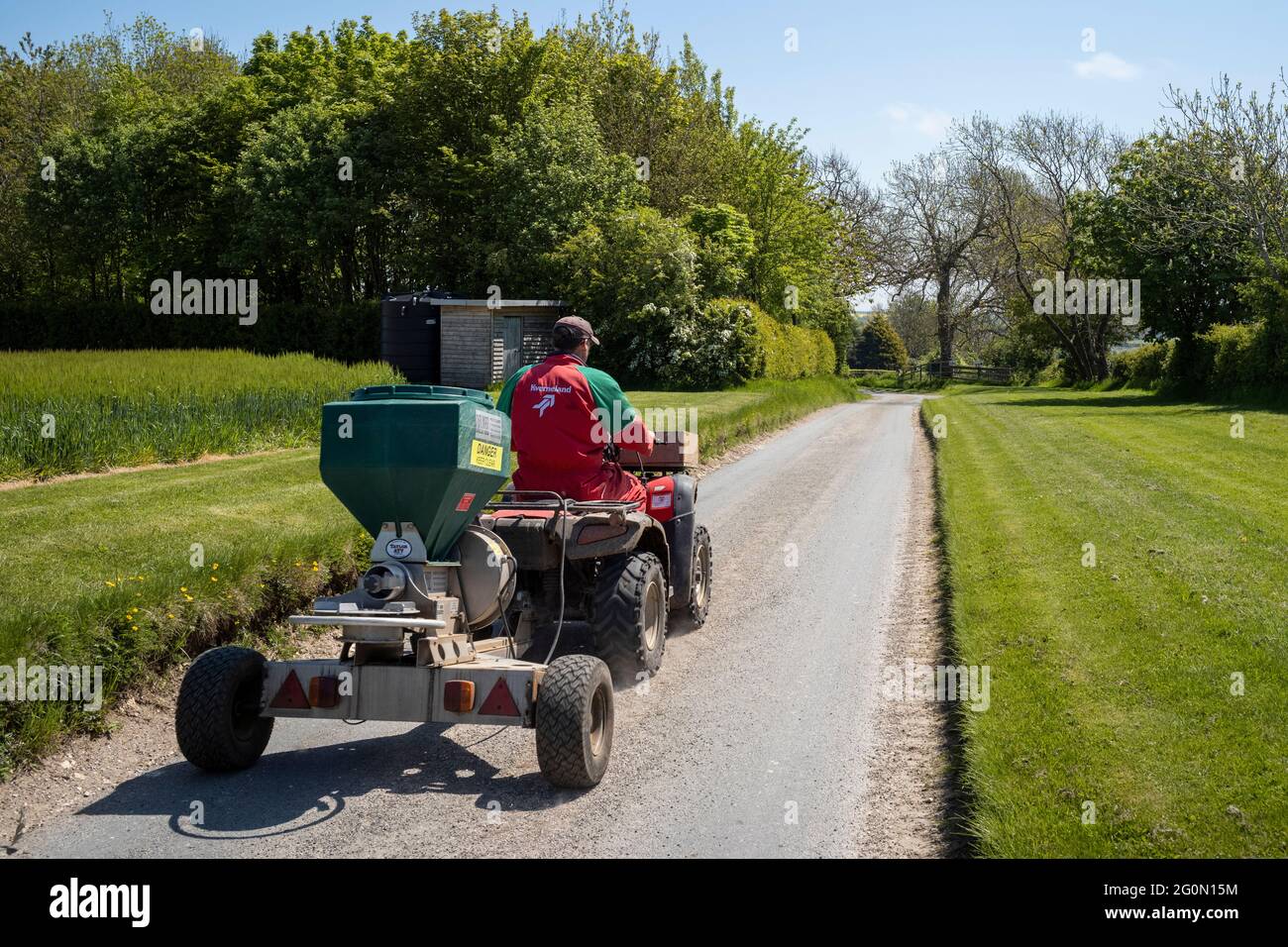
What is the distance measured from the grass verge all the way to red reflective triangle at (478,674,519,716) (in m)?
2.13

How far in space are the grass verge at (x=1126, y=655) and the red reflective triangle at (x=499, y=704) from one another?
213 centimetres

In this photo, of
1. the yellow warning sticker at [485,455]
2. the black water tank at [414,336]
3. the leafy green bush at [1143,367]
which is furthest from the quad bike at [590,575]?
the leafy green bush at [1143,367]

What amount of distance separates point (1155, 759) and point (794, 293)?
42.0 meters

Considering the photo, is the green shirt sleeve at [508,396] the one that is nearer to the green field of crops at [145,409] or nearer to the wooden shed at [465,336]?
the green field of crops at [145,409]

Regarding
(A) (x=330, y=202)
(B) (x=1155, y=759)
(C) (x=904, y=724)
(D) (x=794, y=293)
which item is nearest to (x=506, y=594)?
(C) (x=904, y=724)

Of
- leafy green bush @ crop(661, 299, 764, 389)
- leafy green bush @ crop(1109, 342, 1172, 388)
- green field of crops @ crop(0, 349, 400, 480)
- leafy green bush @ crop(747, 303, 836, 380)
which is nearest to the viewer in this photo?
green field of crops @ crop(0, 349, 400, 480)

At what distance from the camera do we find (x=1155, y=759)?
5406 mm

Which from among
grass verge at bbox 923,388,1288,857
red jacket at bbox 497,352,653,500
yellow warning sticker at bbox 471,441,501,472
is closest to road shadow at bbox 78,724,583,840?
yellow warning sticker at bbox 471,441,501,472

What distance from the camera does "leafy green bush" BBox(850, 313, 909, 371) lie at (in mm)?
83188

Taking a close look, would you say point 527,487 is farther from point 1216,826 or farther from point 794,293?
point 794,293

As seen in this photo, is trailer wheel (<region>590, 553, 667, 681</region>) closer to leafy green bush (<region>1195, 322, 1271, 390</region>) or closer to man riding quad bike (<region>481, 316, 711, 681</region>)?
man riding quad bike (<region>481, 316, 711, 681</region>)

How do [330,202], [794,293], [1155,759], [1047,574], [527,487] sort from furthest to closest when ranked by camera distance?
[794,293], [330,202], [1047,574], [527,487], [1155,759]

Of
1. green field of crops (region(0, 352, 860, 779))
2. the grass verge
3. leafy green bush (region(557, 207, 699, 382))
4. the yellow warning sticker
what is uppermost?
leafy green bush (region(557, 207, 699, 382))

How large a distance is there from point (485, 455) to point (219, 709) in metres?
1.74
